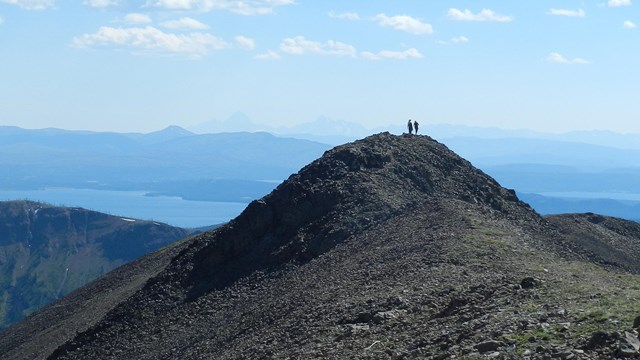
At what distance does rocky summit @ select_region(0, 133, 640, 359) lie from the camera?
67.1 feet

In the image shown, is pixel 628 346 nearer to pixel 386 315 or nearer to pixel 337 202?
pixel 386 315

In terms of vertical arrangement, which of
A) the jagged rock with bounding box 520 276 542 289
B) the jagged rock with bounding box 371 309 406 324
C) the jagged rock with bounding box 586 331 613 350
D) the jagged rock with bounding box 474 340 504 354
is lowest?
the jagged rock with bounding box 371 309 406 324

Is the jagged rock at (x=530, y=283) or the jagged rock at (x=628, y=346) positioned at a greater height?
the jagged rock at (x=628, y=346)

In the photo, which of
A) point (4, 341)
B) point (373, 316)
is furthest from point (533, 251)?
point (4, 341)

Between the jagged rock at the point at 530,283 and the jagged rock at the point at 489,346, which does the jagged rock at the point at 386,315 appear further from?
the jagged rock at the point at 489,346

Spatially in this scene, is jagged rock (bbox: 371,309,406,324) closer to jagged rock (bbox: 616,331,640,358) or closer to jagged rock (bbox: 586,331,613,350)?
jagged rock (bbox: 586,331,613,350)

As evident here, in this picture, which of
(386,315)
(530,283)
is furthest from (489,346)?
(386,315)

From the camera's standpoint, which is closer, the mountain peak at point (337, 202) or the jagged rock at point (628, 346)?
the jagged rock at point (628, 346)

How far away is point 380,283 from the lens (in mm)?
30500

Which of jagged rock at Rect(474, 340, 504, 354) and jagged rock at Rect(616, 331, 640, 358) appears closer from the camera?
jagged rock at Rect(616, 331, 640, 358)

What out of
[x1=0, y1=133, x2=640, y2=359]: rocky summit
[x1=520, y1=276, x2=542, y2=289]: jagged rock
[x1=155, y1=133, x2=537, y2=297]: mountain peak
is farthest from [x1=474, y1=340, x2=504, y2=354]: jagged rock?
[x1=155, y1=133, x2=537, y2=297]: mountain peak

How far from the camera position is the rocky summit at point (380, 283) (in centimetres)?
2045

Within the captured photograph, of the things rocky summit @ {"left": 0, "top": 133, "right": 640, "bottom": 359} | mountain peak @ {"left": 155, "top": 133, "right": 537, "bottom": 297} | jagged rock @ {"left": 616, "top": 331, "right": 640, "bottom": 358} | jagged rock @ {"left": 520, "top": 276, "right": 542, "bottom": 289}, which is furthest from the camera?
mountain peak @ {"left": 155, "top": 133, "right": 537, "bottom": 297}

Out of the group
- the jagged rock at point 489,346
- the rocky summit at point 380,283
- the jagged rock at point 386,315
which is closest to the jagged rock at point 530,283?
the rocky summit at point 380,283
